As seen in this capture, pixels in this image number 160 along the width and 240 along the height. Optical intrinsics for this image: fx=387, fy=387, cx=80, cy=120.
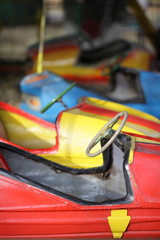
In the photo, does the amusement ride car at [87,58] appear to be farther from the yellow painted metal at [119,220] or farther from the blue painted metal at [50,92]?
the yellow painted metal at [119,220]

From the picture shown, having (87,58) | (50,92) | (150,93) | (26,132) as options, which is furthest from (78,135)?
(87,58)

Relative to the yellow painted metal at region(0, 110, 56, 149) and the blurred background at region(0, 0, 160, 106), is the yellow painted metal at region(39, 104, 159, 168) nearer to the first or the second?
the yellow painted metal at region(0, 110, 56, 149)

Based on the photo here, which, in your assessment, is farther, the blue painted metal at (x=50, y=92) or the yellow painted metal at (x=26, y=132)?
the blue painted metal at (x=50, y=92)

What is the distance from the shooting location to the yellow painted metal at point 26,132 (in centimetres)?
261

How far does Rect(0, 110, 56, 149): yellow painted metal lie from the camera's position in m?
2.61

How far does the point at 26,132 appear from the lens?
8.68 ft

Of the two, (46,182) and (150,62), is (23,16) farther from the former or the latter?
(46,182)

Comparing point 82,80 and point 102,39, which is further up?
point 82,80

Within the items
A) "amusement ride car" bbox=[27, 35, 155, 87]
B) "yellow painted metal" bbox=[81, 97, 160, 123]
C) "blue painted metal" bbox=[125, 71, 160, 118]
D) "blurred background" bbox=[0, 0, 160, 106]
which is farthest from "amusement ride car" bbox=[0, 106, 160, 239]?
"blurred background" bbox=[0, 0, 160, 106]

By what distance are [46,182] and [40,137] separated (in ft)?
1.35

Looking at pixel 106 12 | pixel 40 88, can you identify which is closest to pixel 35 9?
pixel 106 12

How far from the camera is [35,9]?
346 inches

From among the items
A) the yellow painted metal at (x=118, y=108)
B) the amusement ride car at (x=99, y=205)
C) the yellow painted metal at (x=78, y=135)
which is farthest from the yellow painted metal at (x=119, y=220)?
the yellow painted metal at (x=118, y=108)

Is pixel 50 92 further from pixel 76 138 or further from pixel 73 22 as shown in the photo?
pixel 73 22
